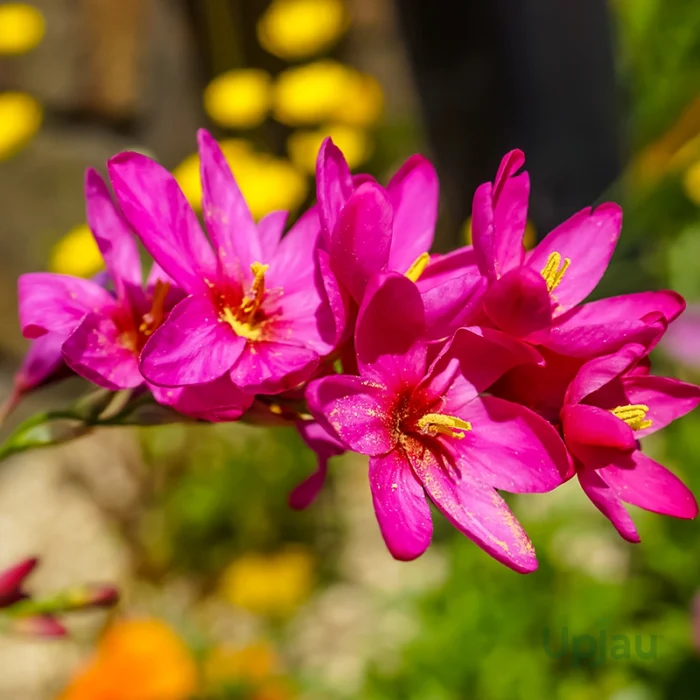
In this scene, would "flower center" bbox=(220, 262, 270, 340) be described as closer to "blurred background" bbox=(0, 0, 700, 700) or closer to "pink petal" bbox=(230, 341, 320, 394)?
"pink petal" bbox=(230, 341, 320, 394)

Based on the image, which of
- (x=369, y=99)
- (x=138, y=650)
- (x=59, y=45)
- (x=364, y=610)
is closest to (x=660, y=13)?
(x=369, y=99)

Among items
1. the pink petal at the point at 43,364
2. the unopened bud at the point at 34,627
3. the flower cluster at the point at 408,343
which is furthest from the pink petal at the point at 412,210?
the unopened bud at the point at 34,627

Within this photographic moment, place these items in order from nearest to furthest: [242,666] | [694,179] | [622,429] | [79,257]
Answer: [622,429] < [242,666] < [79,257] < [694,179]

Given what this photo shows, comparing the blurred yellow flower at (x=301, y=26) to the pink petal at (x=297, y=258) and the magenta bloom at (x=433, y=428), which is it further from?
the magenta bloom at (x=433, y=428)

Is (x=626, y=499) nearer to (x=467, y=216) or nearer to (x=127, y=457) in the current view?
(x=467, y=216)

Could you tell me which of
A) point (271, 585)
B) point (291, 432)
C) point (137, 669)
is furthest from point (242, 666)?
point (291, 432)

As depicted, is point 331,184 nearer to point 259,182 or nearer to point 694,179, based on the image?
point 259,182

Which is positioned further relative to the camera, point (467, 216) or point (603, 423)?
point (467, 216)

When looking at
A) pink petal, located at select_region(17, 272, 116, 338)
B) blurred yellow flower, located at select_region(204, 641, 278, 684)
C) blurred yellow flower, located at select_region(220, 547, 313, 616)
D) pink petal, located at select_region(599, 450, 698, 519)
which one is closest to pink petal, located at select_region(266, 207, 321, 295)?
pink petal, located at select_region(17, 272, 116, 338)
